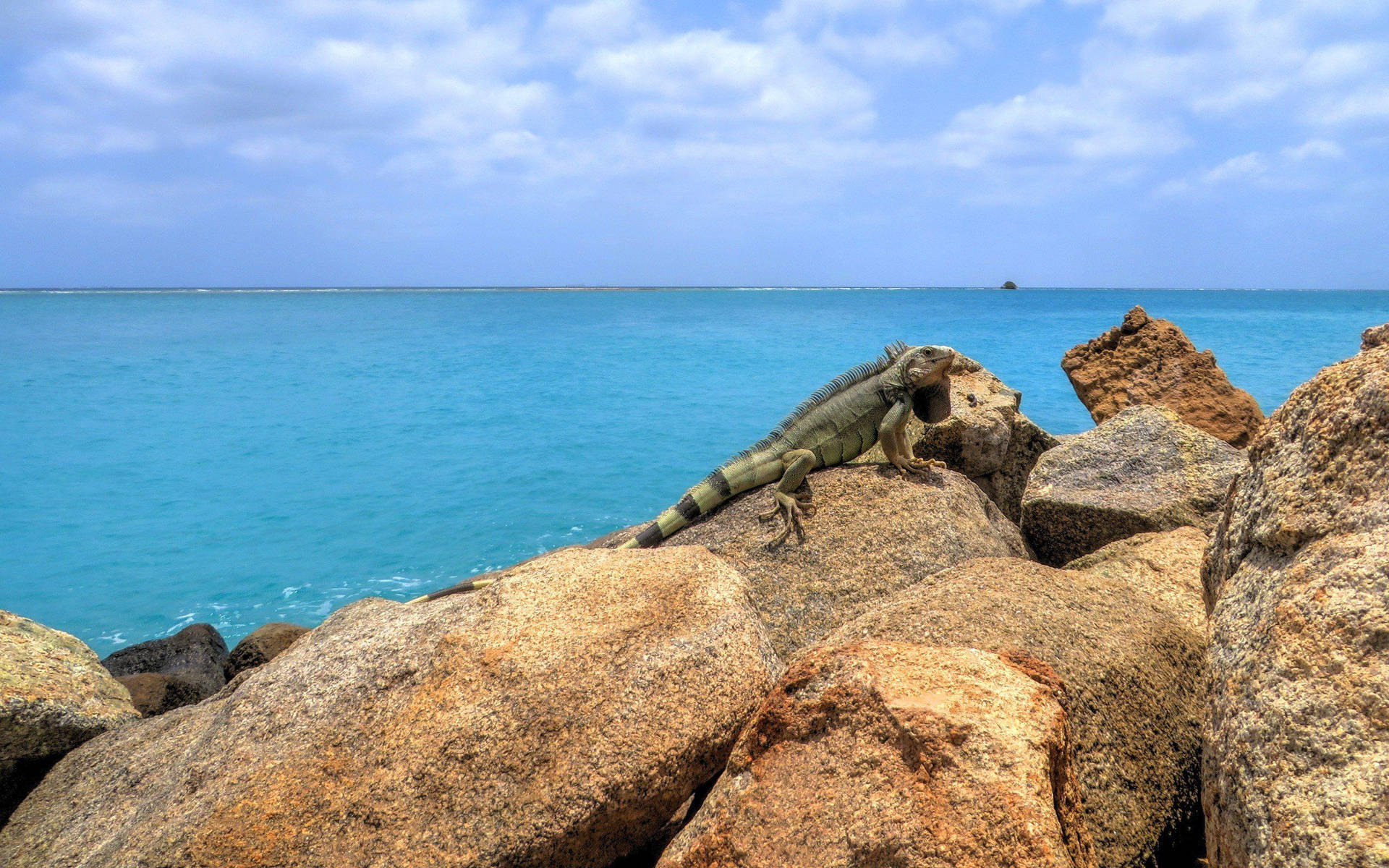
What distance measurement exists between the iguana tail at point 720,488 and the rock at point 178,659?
3.95 m

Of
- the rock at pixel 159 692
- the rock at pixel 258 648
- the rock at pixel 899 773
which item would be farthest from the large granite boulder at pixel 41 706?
the rock at pixel 899 773

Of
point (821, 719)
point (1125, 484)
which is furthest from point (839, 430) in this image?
point (821, 719)

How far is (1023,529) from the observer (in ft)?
19.0

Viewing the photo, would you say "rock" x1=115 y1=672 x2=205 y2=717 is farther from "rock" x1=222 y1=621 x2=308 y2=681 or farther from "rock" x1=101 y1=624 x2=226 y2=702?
"rock" x1=101 y1=624 x2=226 y2=702

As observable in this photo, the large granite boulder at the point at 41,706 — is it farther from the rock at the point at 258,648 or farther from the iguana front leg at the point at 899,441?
the iguana front leg at the point at 899,441

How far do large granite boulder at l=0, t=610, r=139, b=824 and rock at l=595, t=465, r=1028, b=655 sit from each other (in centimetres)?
333

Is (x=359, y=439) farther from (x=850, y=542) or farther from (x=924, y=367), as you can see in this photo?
(x=850, y=542)

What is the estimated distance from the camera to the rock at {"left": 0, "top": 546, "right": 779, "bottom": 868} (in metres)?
2.59

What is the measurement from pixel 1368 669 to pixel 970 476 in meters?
4.55

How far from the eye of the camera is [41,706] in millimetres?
4047

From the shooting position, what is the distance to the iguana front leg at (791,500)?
4641mm

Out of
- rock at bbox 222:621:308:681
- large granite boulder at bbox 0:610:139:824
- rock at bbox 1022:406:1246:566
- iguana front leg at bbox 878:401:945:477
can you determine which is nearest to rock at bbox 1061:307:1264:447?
rock at bbox 1022:406:1246:566

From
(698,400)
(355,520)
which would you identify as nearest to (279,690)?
(355,520)

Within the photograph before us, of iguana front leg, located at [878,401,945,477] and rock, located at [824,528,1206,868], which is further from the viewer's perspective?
iguana front leg, located at [878,401,945,477]
